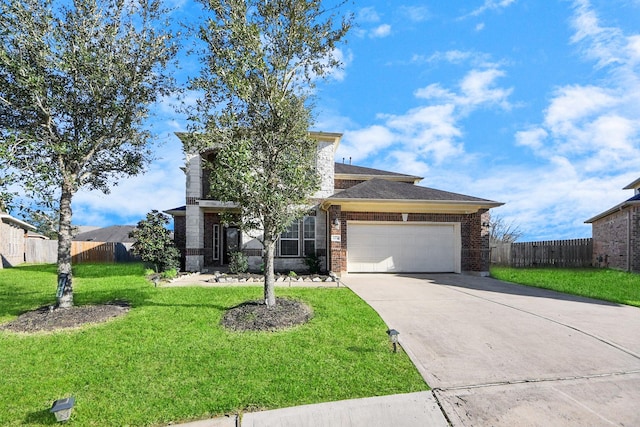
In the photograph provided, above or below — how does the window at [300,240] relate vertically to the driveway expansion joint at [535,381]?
above

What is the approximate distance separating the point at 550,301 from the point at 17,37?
13422mm

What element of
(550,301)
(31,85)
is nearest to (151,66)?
(31,85)

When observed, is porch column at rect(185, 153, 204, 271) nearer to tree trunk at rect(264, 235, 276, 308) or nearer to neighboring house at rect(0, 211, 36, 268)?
tree trunk at rect(264, 235, 276, 308)

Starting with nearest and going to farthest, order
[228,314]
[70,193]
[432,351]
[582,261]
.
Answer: [432,351]
[228,314]
[70,193]
[582,261]

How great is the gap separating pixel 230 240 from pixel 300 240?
13.7 ft

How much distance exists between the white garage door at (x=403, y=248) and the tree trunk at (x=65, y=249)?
8875 millimetres

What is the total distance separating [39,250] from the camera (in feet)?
73.6

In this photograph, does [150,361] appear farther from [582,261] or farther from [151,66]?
[582,261]

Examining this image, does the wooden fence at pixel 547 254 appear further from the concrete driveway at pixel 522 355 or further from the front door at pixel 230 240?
the front door at pixel 230 240

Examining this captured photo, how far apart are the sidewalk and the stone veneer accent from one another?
16742 millimetres

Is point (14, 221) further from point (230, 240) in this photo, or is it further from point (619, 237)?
point (619, 237)

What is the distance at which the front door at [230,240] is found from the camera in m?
16.0

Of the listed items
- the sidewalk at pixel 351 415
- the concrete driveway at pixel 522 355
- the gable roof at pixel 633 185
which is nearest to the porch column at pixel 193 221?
the concrete driveway at pixel 522 355

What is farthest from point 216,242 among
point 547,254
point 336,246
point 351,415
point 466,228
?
point 547,254
